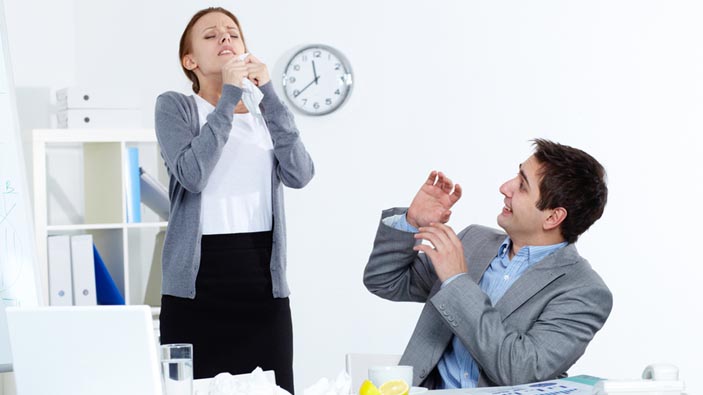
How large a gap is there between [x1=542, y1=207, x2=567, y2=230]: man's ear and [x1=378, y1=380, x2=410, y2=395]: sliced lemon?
75 cm

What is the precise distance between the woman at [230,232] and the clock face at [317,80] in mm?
1649

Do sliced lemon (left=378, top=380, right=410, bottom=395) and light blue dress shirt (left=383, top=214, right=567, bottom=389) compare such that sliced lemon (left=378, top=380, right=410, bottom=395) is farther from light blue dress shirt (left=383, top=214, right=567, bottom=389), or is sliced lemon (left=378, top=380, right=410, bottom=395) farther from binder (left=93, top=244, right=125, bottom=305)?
binder (left=93, top=244, right=125, bottom=305)

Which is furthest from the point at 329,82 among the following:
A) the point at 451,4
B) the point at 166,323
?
the point at 166,323

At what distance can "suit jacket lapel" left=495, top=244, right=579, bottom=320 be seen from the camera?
2.01 meters

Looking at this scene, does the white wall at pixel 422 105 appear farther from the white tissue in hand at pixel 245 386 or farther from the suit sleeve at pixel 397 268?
the white tissue in hand at pixel 245 386

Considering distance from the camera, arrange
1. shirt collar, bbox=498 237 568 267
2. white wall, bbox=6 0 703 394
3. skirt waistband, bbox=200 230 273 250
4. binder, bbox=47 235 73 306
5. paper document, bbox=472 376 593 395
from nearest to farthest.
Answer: paper document, bbox=472 376 593 395 < shirt collar, bbox=498 237 568 267 < skirt waistband, bbox=200 230 273 250 < binder, bbox=47 235 73 306 < white wall, bbox=6 0 703 394

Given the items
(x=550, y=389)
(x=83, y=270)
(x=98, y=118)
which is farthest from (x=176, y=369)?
(x=98, y=118)

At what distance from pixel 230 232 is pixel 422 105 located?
75.9 inches

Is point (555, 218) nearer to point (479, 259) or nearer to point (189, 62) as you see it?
point (479, 259)

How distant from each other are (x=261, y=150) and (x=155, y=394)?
126 centimetres

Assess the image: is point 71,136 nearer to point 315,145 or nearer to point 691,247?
point 315,145

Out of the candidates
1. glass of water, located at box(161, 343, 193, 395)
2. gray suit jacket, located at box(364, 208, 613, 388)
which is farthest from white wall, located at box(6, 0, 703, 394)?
glass of water, located at box(161, 343, 193, 395)

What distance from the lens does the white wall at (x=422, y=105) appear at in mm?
4008

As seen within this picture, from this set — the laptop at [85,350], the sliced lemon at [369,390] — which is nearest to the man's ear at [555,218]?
the sliced lemon at [369,390]
